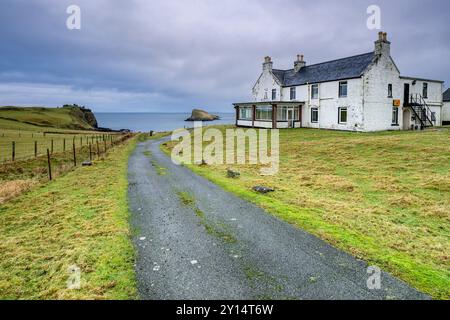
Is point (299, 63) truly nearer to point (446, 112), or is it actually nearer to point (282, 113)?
point (282, 113)

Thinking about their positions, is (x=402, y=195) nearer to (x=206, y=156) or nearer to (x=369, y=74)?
(x=206, y=156)

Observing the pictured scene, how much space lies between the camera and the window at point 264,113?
49062 millimetres

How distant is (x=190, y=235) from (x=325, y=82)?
40.8m

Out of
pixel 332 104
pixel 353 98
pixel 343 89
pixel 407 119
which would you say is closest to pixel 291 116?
pixel 332 104

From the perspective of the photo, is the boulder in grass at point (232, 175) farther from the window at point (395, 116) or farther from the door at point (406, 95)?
the door at point (406, 95)

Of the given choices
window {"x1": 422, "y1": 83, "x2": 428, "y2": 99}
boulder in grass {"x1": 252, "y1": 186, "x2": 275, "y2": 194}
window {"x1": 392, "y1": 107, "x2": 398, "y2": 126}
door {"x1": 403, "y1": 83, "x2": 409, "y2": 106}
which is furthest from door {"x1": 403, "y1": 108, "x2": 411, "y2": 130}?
boulder in grass {"x1": 252, "y1": 186, "x2": 275, "y2": 194}

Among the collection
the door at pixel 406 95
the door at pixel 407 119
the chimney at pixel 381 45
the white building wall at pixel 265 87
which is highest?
the chimney at pixel 381 45

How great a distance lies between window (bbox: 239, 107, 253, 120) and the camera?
5431 centimetres

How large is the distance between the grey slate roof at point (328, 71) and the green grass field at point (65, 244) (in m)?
37.0

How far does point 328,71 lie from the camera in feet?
152

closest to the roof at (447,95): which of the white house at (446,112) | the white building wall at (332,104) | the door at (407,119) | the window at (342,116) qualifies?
the white house at (446,112)

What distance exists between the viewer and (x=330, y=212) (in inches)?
484

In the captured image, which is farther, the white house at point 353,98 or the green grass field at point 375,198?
the white house at point 353,98
